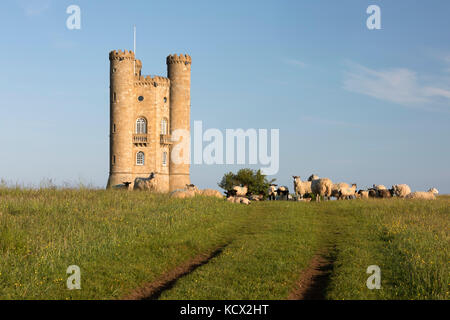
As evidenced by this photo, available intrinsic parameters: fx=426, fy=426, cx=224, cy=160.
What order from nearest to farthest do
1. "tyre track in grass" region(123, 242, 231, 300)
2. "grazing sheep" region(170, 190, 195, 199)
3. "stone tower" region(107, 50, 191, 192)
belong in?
"tyre track in grass" region(123, 242, 231, 300), "grazing sheep" region(170, 190, 195, 199), "stone tower" region(107, 50, 191, 192)

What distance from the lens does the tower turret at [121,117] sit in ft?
200

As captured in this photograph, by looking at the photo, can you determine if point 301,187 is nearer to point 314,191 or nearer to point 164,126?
point 314,191

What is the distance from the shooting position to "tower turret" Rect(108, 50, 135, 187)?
61031mm

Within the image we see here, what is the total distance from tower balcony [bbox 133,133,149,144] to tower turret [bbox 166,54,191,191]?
4058 millimetres

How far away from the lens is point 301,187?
129 feet

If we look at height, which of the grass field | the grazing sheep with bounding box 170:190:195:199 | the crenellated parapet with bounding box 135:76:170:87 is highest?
the crenellated parapet with bounding box 135:76:170:87

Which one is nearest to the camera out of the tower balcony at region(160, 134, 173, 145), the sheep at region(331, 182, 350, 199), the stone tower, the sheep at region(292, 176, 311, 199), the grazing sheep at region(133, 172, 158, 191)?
the sheep at region(292, 176, 311, 199)

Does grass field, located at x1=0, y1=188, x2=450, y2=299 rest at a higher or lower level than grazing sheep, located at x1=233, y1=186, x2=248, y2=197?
lower

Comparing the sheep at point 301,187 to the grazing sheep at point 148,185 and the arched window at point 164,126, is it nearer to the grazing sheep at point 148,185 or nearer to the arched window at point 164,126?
the grazing sheep at point 148,185

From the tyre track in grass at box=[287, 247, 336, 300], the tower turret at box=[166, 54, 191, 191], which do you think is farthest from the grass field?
the tower turret at box=[166, 54, 191, 191]

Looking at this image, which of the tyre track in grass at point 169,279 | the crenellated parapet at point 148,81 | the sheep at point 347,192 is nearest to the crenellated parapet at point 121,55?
the crenellated parapet at point 148,81

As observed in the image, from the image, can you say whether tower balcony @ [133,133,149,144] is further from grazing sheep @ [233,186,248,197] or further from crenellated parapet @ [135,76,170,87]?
grazing sheep @ [233,186,248,197]

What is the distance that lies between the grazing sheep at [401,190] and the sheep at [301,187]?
1033cm
